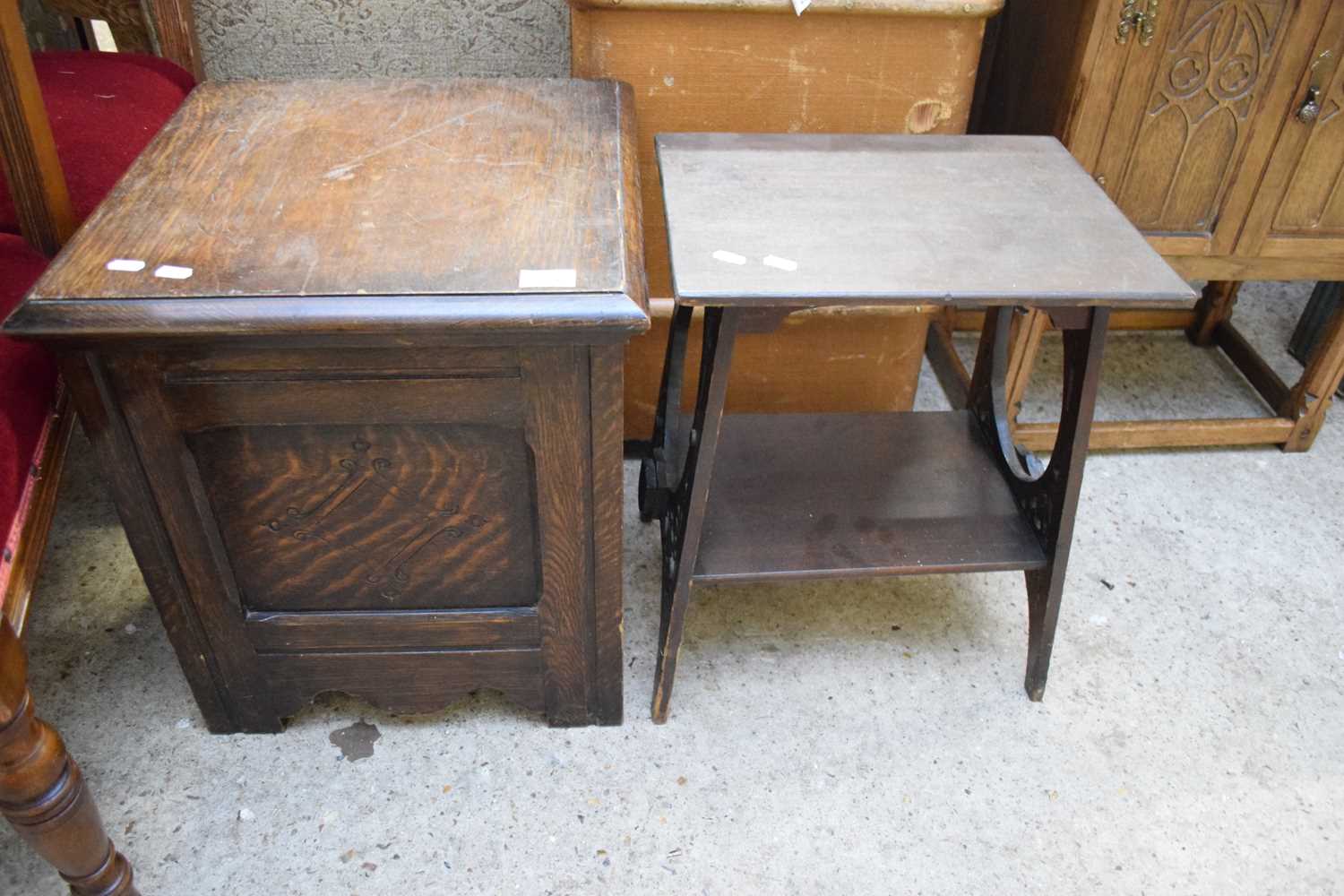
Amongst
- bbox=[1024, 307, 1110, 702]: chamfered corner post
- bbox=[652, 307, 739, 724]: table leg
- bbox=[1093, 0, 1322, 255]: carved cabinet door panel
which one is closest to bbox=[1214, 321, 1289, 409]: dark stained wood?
bbox=[1093, 0, 1322, 255]: carved cabinet door panel

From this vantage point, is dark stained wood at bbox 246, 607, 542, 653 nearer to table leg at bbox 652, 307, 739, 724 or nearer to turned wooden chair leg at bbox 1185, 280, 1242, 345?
table leg at bbox 652, 307, 739, 724

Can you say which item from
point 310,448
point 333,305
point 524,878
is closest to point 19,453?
point 310,448

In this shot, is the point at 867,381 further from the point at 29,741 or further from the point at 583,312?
the point at 29,741

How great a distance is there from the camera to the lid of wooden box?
1.54 metres

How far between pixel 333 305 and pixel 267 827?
79 cm

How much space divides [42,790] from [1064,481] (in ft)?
4.24

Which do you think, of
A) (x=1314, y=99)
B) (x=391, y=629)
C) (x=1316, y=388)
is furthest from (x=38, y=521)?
(x=1316, y=388)

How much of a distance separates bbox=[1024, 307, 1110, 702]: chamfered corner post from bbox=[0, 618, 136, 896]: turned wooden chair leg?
1.23m

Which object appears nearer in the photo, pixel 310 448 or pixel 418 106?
pixel 310 448

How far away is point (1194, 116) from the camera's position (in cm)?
167

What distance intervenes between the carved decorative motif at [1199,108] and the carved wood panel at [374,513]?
118 centimetres

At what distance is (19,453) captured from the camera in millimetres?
1146

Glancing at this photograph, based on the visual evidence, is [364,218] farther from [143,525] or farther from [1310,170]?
[1310,170]

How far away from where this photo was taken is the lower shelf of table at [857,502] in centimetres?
148
